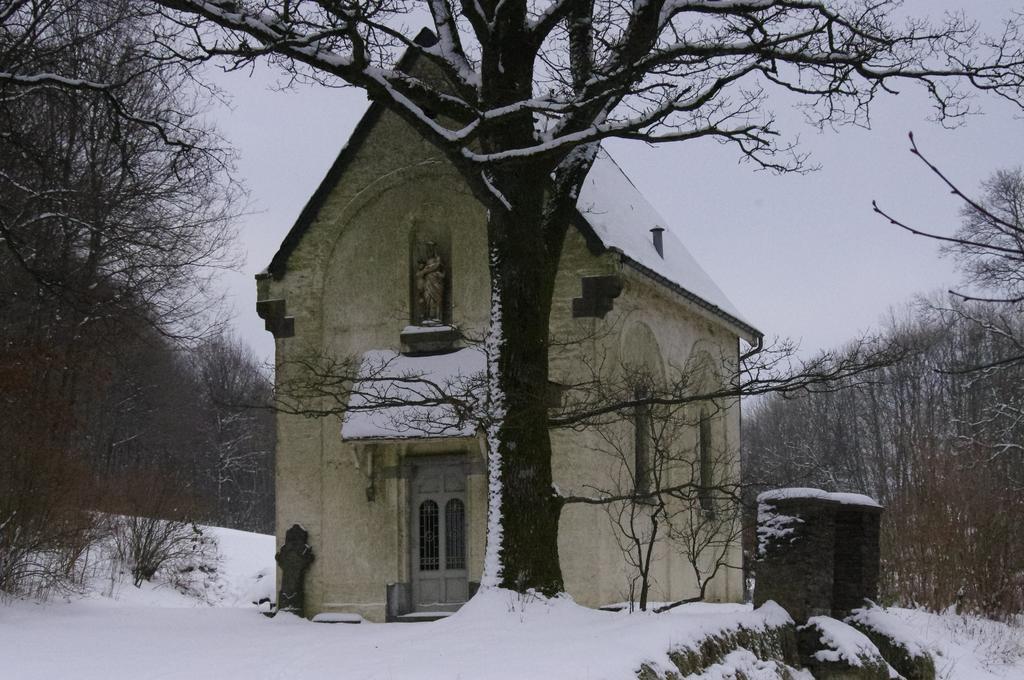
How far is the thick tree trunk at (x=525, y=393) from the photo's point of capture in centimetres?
1309

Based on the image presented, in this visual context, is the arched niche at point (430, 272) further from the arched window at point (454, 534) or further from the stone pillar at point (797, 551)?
the stone pillar at point (797, 551)

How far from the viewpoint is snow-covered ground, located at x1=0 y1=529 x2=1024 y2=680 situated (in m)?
9.62

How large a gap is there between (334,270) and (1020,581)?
14508 mm

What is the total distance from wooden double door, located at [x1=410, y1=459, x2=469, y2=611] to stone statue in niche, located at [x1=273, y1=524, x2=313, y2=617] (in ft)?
5.87

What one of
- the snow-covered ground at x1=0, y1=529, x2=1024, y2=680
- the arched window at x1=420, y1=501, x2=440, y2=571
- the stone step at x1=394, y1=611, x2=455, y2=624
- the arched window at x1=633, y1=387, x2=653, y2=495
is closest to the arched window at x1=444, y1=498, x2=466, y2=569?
the arched window at x1=420, y1=501, x2=440, y2=571

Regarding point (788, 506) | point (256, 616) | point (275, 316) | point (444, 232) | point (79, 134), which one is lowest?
point (256, 616)

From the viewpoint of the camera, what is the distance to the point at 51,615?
16906 millimetres

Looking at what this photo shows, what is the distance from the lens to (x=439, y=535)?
20.1m

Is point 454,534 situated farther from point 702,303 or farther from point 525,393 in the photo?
point 525,393

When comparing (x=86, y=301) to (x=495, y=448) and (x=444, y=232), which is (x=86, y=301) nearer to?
(x=444, y=232)

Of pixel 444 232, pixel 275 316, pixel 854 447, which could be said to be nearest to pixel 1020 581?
pixel 444 232

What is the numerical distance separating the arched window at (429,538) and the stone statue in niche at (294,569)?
6.05 feet

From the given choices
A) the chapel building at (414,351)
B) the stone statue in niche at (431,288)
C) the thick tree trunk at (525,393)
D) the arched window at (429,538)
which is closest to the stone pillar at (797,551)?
the thick tree trunk at (525,393)

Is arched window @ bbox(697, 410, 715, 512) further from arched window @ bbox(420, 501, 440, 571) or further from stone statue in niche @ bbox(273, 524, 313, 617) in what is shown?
stone statue in niche @ bbox(273, 524, 313, 617)
